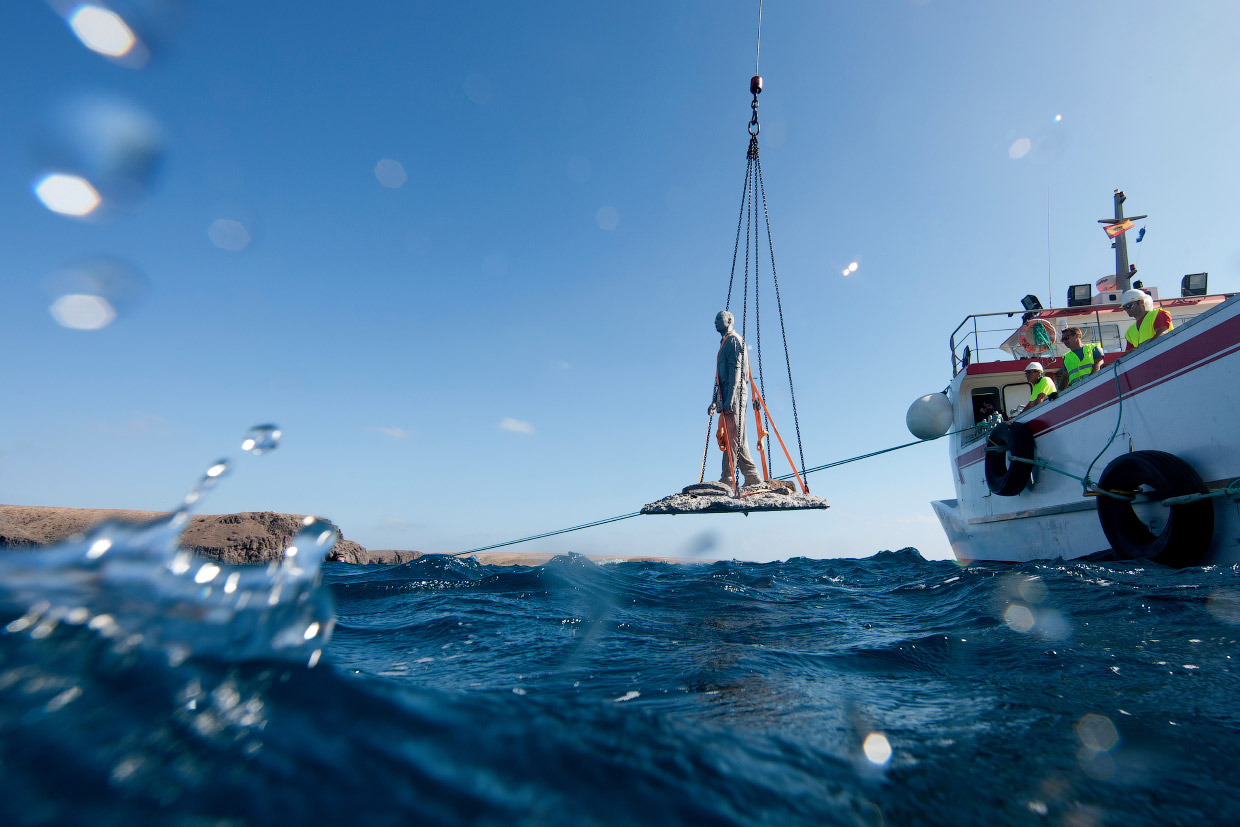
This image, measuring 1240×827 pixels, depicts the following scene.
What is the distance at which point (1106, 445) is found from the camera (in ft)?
19.2

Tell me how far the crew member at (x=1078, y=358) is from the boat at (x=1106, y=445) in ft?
2.34

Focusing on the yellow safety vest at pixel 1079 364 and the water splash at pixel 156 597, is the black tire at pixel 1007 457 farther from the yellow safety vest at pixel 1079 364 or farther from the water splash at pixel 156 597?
the water splash at pixel 156 597

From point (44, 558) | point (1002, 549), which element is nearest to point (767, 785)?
point (44, 558)

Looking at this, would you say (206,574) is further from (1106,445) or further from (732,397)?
(1106,445)

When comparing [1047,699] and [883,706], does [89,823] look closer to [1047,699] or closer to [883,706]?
[883,706]

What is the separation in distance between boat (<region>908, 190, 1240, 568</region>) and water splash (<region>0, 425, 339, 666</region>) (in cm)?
655

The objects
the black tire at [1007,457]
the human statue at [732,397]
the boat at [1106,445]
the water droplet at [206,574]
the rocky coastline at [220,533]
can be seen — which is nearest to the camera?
the water droplet at [206,574]

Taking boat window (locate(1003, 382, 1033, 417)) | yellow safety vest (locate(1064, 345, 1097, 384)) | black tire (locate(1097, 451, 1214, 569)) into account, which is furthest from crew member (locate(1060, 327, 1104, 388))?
black tire (locate(1097, 451, 1214, 569))

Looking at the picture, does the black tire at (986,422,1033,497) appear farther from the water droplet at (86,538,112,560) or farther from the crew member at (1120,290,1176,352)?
the water droplet at (86,538,112,560)

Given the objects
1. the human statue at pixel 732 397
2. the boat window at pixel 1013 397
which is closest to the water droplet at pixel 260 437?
the human statue at pixel 732 397

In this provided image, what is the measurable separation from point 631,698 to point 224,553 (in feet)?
47.0

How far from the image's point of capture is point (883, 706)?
2.14 metres

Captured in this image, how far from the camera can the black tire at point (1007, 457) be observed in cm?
765

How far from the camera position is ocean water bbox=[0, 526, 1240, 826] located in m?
1.00
